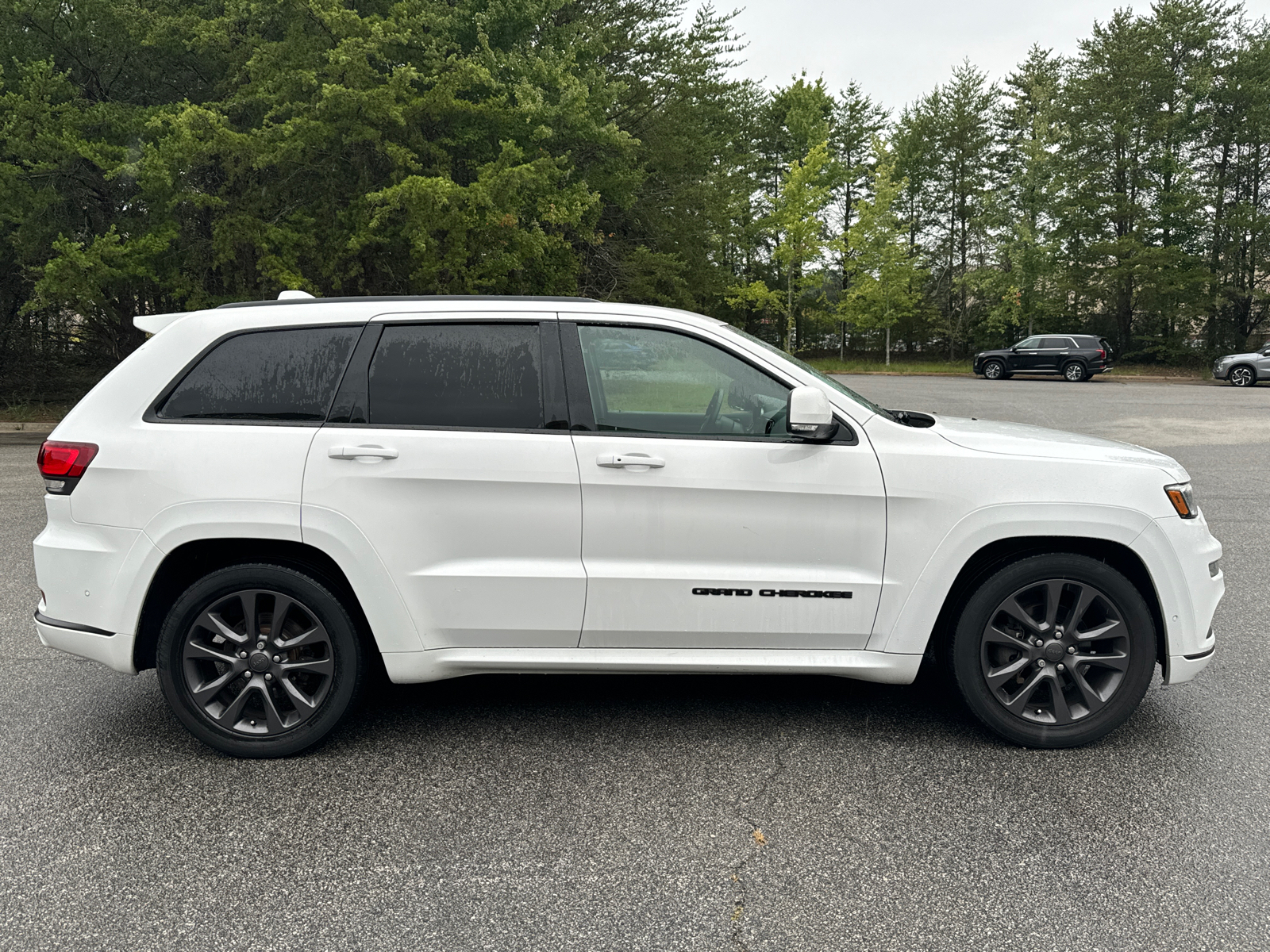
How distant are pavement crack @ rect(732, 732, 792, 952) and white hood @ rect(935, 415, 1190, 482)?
1455 millimetres

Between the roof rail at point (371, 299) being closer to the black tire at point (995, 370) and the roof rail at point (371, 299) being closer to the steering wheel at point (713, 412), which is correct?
the steering wheel at point (713, 412)

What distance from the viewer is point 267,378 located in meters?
3.93

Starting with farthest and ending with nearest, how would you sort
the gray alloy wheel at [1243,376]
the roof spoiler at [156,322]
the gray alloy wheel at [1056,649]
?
the gray alloy wheel at [1243,376]
the roof spoiler at [156,322]
the gray alloy wheel at [1056,649]

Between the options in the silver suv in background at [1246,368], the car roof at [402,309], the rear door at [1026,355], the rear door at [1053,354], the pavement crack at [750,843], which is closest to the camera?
the pavement crack at [750,843]

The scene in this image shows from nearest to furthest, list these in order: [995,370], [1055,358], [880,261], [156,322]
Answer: [156,322]
[1055,358]
[995,370]
[880,261]

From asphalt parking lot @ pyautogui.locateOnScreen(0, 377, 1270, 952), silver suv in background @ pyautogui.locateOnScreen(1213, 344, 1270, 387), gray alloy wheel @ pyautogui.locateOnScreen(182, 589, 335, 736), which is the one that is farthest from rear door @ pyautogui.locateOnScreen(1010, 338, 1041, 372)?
gray alloy wheel @ pyautogui.locateOnScreen(182, 589, 335, 736)

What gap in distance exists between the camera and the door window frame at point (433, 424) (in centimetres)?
382

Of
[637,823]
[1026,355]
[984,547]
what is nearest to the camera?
[637,823]

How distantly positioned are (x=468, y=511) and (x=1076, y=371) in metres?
33.6

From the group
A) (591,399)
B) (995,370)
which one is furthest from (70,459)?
(995,370)

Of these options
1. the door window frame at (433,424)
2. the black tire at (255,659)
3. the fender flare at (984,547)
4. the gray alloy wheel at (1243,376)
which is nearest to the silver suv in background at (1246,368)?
the gray alloy wheel at (1243,376)

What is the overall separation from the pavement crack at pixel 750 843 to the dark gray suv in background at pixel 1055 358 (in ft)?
107

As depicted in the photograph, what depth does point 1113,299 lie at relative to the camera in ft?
133

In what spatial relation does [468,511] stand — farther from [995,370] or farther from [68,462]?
[995,370]
